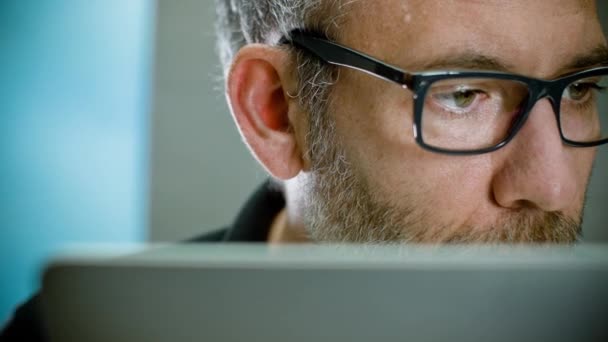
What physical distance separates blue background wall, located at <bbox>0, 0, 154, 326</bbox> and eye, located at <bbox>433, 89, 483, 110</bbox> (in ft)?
4.81

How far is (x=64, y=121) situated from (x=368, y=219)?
1405 millimetres

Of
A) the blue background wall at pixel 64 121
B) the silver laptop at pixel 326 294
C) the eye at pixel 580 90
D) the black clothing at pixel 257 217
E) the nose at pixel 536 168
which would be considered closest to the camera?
the silver laptop at pixel 326 294

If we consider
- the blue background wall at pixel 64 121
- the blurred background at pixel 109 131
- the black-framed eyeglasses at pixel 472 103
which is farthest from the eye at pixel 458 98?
the blue background wall at pixel 64 121

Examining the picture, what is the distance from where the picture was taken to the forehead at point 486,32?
74 cm

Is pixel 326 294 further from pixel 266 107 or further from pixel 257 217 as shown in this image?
pixel 257 217

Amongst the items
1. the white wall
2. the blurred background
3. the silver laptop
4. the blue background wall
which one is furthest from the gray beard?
the blue background wall

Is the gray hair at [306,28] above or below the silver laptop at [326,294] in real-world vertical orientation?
above

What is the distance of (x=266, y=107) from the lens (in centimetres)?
95

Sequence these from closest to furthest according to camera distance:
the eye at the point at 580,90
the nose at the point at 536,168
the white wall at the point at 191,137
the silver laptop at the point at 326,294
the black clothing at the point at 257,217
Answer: the silver laptop at the point at 326,294, the nose at the point at 536,168, the eye at the point at 580,90, the black clothing at the point at 257,217, the white wall at the point at 191,137

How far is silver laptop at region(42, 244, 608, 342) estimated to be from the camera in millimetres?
305

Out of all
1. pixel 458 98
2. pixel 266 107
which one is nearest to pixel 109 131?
pixel 266 107

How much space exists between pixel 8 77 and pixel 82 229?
0.59 metres

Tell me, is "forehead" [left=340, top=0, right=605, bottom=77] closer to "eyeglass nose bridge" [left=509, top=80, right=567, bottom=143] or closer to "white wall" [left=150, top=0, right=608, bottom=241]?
"eyeglass nose bridge" [left=509, top=80, right=567, bottom=143]

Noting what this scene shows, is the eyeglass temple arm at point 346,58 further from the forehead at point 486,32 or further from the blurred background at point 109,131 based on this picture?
the blurred background at point 109,131
